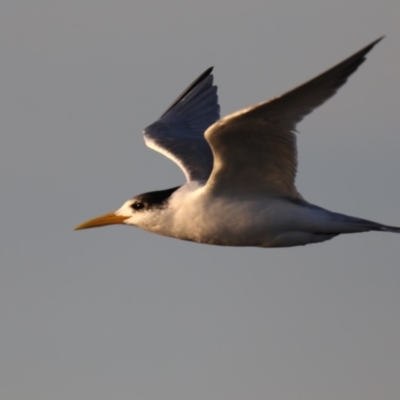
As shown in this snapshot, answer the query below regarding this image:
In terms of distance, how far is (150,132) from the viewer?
20172 millimetres

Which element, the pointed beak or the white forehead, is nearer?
the white forehead

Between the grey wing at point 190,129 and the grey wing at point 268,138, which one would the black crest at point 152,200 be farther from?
the grey wing at point 190,129

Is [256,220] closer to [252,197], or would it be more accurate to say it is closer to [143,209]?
[252,197]

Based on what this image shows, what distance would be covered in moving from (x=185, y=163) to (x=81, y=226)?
5.61 feet

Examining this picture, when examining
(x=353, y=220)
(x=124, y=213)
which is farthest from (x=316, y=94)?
(x=124, y=213)

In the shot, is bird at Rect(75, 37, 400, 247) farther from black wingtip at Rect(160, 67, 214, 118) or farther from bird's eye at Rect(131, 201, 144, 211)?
black wingtip at Rect(160, 67, 214, 118)

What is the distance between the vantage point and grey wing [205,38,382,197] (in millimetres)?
13727

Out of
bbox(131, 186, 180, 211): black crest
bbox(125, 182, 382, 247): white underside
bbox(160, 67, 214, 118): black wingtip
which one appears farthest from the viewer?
bbox(160, 67, 214, 118): black wingtip

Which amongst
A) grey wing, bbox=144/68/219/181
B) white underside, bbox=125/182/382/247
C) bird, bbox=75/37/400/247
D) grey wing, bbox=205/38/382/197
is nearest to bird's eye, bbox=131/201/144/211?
bird, bbox=75/37/400/247

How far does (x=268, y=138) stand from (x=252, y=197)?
1.21 metres

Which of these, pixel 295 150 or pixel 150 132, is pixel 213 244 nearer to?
pixel 295 150

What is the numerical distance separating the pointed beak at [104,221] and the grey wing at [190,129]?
113 cm

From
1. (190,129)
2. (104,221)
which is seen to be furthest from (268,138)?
(190,129)

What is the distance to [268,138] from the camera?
14977 millimetres
